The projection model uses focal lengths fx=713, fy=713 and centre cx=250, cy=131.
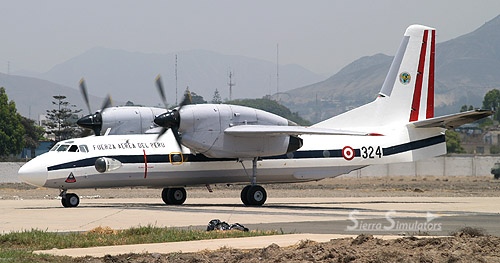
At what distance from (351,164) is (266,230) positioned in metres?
13.9

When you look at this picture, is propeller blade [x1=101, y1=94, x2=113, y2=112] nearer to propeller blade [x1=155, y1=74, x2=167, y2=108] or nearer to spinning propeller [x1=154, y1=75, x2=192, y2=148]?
propeller blade [x1=155, y1=74, x2=167, y2=108]

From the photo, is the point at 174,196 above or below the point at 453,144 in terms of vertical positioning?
below

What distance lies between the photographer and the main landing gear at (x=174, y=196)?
32688mm

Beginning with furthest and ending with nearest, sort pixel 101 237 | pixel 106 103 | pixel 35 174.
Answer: pixel 106 103 → pixel 35 174 → pixel 101 237

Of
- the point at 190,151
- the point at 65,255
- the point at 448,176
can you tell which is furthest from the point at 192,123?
the point at 448,176

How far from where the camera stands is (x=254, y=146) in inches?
1177

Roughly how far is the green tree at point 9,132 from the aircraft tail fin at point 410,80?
6678cm

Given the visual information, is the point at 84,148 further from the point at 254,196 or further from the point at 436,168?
the point at 436,168

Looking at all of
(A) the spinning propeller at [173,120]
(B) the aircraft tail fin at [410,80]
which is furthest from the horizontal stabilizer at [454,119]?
(A) the spinning propeller at [173,120]

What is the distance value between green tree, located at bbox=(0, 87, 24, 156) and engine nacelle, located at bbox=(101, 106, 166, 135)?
2492 inches

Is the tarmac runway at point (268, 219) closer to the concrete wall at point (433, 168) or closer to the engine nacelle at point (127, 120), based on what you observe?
the engine nacelle at point (127, 120)

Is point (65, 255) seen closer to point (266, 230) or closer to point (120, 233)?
point (120, 233)

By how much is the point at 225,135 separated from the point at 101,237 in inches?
488

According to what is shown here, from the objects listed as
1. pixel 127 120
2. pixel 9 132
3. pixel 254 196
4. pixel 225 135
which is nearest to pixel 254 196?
pixel 254 196
